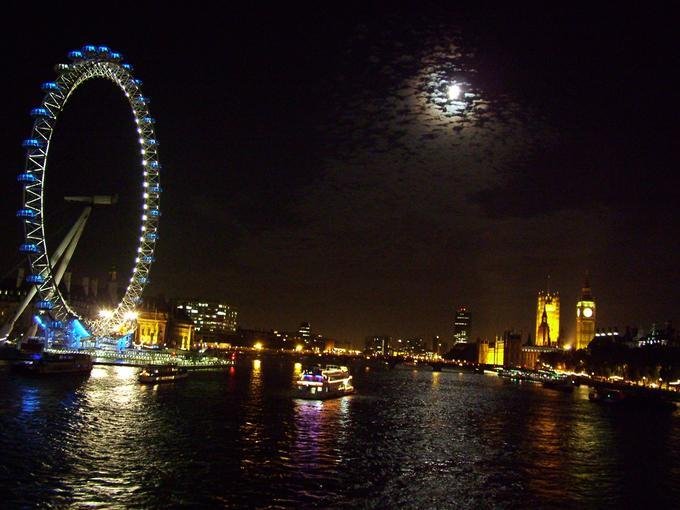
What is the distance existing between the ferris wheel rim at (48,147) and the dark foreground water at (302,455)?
2042cm

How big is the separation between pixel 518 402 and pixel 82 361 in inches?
1938

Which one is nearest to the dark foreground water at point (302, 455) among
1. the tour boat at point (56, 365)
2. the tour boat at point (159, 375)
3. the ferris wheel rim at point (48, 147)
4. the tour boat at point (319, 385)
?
the tour boat at point (319, 385)

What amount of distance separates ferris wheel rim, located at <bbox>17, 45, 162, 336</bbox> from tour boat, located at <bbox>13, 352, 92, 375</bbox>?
7098mm

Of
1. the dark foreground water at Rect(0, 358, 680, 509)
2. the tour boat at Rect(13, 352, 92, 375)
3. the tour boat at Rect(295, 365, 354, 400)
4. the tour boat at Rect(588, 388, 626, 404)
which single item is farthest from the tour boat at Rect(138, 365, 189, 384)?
the tour boat at Rect(588, 388, 626, 404)

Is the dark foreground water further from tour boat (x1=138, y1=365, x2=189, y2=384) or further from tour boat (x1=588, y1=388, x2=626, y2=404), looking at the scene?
tour boat (x1=588, y1=388, x2=626, y2=404)

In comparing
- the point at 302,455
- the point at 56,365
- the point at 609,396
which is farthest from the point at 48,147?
the point at 609,396

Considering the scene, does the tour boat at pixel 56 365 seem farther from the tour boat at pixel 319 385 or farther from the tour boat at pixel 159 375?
the tour boat at pixel 319 385

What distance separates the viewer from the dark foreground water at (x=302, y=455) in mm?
28703

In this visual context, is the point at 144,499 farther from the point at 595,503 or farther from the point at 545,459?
the point at 545,459

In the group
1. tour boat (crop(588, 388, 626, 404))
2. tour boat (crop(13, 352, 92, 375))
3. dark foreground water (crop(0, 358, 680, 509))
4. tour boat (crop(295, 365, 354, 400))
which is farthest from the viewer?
tour boat (crop(588, 388, 626, 404))

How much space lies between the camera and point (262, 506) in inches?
1061

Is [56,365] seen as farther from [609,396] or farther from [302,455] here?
[609,396]

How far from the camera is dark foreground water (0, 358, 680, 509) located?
28703 mm

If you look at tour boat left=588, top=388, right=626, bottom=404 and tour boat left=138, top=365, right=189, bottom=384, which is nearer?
tour boat left=138, top=365, right=189, bottom=384
